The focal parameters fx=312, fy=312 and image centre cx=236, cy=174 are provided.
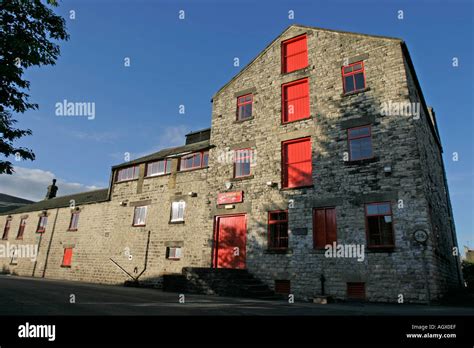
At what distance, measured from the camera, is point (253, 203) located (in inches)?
579

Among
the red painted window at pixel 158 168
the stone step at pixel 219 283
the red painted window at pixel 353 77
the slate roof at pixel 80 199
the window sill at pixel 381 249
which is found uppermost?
the red painted window at pixel 353 77

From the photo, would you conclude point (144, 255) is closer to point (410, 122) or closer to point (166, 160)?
point (166, 160)

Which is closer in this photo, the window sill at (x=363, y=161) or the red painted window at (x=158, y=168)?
the window sill at (x=363, y=161)

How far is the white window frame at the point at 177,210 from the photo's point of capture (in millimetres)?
17422

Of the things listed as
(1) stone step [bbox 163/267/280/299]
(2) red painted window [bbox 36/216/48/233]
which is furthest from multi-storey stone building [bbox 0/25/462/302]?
(2) red painted window [bbox 36/216/48/233]

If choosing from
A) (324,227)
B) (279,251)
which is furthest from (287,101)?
(279,251)

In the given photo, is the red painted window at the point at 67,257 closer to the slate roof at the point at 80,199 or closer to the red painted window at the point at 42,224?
the slate roof at the point at 80,199

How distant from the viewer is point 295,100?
15305mm

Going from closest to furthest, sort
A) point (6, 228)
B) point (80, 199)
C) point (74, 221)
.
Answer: point (74, 221), point (80, 199), point (6, 228)

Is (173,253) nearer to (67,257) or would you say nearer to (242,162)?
(242,162)

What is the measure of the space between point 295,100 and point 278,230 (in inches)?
250

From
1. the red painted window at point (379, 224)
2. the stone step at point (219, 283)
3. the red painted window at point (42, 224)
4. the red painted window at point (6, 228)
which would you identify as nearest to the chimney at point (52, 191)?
the red painted window at point (6, 228)

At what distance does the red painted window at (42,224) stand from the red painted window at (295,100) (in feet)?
71.4

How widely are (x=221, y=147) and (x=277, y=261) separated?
22.1 feet
